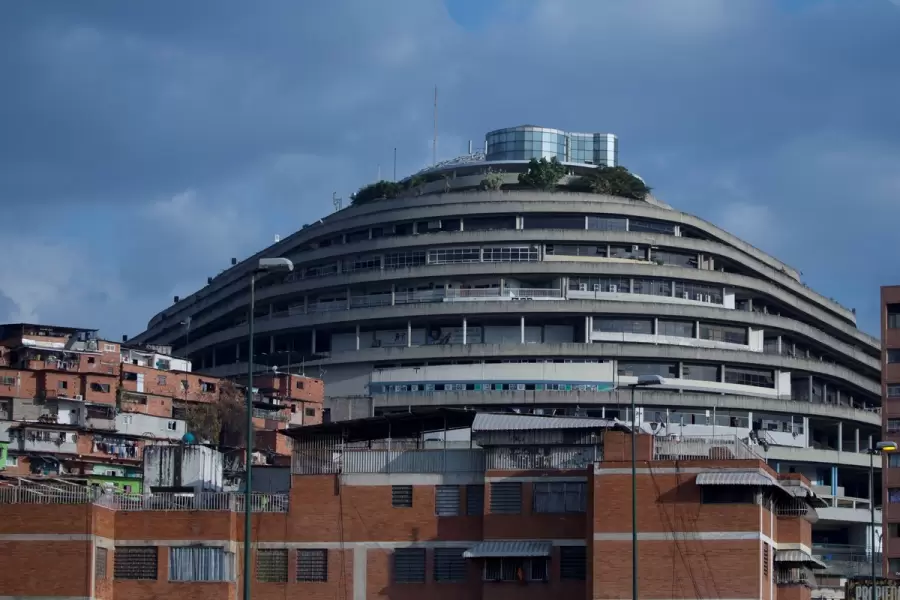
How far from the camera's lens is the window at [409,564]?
225 feet

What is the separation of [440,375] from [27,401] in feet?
96.4

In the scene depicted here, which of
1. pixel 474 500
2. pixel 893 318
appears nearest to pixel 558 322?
pixel 893 318

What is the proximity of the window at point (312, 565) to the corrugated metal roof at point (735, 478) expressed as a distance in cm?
1449

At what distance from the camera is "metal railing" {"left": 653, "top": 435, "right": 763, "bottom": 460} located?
67.4 m

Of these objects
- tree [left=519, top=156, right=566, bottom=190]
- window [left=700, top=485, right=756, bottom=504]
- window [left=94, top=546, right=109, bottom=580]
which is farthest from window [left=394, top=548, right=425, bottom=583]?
tree [left=519, top=156, right=566, bottom=190]

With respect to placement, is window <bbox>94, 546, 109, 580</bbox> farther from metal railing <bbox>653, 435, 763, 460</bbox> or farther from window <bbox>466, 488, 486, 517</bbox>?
metal railing <bbox>653, 435, 763, 460</bbox>

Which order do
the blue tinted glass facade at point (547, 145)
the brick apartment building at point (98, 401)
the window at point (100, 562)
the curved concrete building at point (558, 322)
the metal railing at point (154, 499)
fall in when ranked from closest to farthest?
the window at point (100, 562) < the metal railing at point (154, 499) < the brick apartment building at point (98, 401) < the curved concrete building at point (558, 322) < the blue tinted glass facade at point (547, 145)

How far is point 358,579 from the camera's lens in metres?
68.8

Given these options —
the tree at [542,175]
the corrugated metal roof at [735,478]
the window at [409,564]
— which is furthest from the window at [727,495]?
the tree at [542,175]

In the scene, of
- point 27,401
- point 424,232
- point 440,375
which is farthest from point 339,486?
point 424,232

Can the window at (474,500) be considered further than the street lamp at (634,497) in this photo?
Yes

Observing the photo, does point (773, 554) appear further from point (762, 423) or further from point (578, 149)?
point (578, 149)

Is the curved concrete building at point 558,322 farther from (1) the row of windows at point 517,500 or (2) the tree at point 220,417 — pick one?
(1) the row of windows at point 517,500

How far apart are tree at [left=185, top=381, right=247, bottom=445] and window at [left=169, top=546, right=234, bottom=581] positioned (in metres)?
52.9
